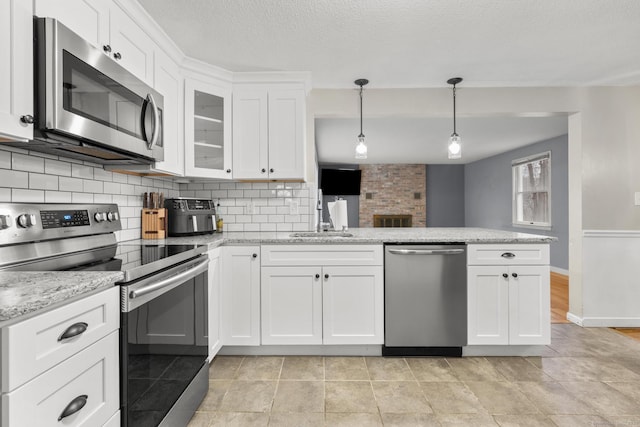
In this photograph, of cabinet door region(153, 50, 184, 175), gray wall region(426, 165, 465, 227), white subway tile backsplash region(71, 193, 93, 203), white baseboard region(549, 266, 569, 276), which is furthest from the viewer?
gray wall region(426, 165, 465, 227)

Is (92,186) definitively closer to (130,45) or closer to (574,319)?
(130,45)

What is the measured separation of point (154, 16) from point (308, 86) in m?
1.26

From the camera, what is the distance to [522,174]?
24.1 feet

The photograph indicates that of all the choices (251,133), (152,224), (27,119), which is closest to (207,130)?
(251,133)

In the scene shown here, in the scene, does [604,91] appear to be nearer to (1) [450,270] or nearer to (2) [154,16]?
(1) [450,270]

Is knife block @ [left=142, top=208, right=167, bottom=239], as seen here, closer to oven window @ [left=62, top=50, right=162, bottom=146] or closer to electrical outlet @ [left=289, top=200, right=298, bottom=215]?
oven window @ [left=62, top=50, right=162, bottom=146]

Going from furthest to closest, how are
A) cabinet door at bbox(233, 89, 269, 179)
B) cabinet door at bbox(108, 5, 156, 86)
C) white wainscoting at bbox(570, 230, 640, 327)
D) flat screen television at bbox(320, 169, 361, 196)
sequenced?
flat screen television at bbox(320, 169, 361, 196), white wainscoting at bbox(570, 230, 640, 327), cabinet door at bbox(233, 89, 269, 179), cabinet door at bbox(108, 5, 156, 86)

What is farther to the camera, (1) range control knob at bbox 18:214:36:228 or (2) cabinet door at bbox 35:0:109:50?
(1) range control knob at bbox 18:214:36:228

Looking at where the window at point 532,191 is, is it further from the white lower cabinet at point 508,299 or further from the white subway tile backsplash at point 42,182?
the white subway tile backsplash at point 42,182

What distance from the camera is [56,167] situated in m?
1.73

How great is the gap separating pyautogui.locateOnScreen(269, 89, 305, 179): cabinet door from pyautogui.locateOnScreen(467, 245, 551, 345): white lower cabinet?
1.49m

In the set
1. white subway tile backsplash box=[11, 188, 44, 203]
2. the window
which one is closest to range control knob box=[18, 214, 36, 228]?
white subway tile backsplash box=[11, 188, 44, 203]

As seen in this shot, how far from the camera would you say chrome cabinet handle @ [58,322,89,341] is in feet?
3.07

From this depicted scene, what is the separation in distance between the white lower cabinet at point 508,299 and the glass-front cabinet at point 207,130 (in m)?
2.02
